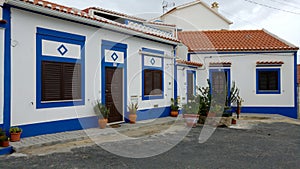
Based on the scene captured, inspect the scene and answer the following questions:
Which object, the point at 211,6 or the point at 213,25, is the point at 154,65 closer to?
the point at 213,25

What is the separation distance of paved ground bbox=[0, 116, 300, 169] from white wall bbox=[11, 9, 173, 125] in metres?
1.54

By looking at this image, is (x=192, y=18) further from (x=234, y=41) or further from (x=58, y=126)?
(x=58, y=126)

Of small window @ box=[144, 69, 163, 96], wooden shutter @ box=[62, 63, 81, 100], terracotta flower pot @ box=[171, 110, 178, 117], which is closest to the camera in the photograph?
wooden shutter @ box=[62, 63, 81, 100]

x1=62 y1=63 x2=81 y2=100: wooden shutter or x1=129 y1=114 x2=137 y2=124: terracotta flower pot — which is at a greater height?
x1=62 y1=63 x2=81 y2=100: wooden shutter

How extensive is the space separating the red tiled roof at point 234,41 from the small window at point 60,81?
9.14 metres

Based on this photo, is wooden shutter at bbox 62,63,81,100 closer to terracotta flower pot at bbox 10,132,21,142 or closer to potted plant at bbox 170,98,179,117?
terracotta flower pot at bbox 10,132,21,142

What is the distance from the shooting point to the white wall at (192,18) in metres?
26.2

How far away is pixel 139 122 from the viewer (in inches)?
436

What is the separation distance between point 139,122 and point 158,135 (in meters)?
2.44

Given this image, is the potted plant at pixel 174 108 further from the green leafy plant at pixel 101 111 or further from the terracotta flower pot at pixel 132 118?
the green leafy plant at pixel 101 111

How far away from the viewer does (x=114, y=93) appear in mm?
10477

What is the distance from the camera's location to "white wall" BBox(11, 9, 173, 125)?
7.26 m

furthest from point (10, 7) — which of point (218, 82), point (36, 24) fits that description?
point (218, 82)

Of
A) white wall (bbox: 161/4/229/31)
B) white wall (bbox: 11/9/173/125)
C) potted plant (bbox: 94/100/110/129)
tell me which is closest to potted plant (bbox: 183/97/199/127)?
white wall (bbox: 11/9/173/125)
